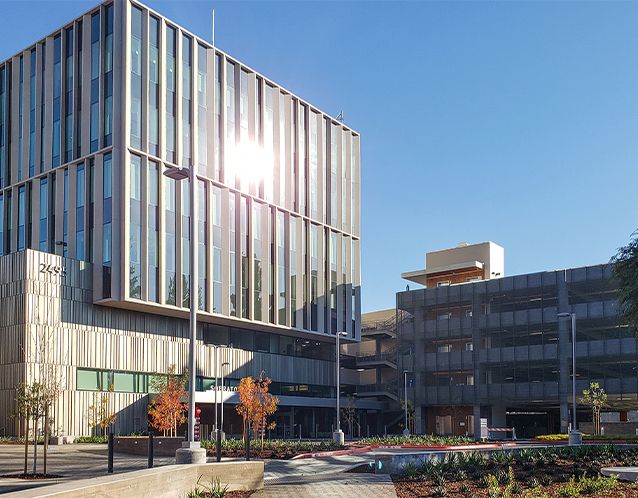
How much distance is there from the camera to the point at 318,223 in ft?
249

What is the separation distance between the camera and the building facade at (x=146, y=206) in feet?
179

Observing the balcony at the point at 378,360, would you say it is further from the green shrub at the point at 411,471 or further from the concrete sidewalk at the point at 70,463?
the green shrub at the point at 411,471

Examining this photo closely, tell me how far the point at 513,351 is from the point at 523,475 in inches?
2331

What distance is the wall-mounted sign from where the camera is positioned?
170 feet

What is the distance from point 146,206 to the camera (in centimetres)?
5600

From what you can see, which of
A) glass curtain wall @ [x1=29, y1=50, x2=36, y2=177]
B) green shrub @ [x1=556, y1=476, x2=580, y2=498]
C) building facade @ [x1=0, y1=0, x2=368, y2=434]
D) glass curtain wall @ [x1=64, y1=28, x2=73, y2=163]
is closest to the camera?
green shrub @ [x1=556, y1=476, x2=580, y2=498]

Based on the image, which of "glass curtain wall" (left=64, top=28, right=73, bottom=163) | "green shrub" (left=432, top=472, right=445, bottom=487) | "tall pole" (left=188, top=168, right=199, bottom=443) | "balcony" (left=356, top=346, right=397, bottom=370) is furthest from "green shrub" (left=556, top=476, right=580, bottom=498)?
"balcony" (left=356, top=346, right=397, bottom=370)

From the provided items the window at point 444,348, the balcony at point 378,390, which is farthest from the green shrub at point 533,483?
the balcony at point 378,390

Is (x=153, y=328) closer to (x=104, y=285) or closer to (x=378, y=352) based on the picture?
(x=104, y=285)

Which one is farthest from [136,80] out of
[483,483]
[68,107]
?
[483,483]

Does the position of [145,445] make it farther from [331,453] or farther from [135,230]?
[135,230]

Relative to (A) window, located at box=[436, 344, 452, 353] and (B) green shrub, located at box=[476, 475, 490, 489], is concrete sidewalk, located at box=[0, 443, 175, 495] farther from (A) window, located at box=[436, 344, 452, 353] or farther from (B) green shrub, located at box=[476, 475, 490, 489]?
(A) window, located at box=[436, 344, 452, 353]

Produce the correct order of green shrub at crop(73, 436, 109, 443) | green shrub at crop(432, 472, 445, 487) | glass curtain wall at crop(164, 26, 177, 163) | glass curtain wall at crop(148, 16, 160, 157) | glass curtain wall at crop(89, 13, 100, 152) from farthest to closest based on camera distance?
glass curtain wall at crop(164, 26, 177, 163)
glass curtain wall at crop(148, 16, 160, 157)
glass curtain wall at crop(89, 13, 100, 152)
green shrub at crop(73, 436, 109, 443)
green shrub at crop(432, 472, 445, 487)

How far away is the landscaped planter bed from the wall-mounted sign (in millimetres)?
35314
